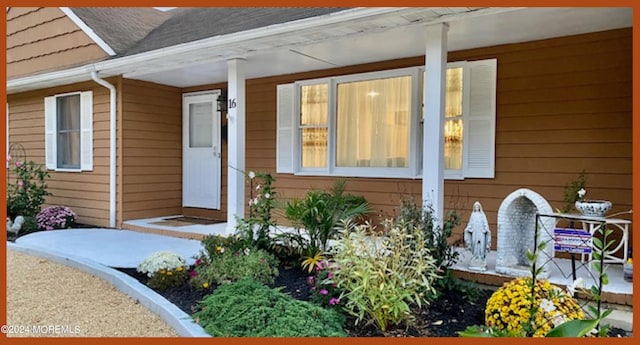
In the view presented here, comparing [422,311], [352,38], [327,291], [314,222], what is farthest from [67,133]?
[422,311]

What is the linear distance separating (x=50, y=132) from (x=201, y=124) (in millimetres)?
2675

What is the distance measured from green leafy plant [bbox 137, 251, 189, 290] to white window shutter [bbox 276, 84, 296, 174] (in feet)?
8.35

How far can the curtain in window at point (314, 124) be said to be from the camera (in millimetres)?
6086

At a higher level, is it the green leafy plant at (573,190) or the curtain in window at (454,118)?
the curtain in window at (454,118)

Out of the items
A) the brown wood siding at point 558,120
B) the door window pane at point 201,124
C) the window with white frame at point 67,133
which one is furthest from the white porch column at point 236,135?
the window with white frame at point 67,133

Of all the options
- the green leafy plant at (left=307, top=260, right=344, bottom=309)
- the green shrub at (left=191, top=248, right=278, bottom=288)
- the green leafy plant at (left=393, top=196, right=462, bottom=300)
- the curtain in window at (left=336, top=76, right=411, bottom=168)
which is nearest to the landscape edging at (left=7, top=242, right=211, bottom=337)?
the green shrub at (left=191, top=248, right=278, bottom=288)

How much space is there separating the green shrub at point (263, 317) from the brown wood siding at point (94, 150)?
4.60m

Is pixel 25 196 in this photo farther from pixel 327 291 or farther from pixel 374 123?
pixel 327 291

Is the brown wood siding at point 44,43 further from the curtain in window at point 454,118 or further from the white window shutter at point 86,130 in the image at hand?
the curtain in window at point 454,118

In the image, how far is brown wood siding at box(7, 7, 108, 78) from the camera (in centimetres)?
707

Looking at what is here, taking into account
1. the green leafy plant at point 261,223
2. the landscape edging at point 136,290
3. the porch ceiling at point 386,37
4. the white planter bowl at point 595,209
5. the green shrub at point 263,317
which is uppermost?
the porch ceiling at point 386,37

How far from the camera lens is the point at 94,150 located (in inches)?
276

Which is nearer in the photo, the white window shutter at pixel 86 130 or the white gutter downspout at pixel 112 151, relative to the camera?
the white gutter downspout at pixel 112 151

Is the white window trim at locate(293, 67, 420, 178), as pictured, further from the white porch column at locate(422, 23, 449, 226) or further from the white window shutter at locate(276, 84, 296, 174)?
the white porch column at locate(422, 23, 449, 226)
